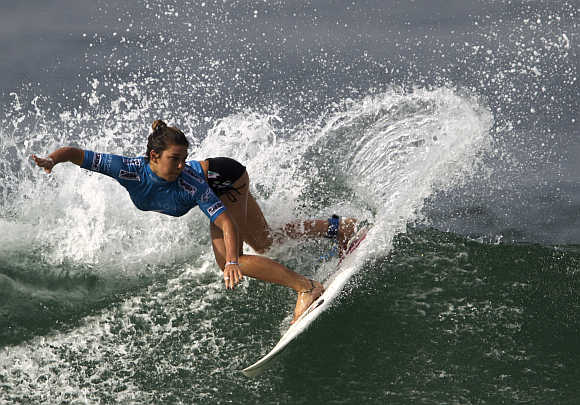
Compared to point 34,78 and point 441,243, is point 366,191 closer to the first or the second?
point 441,243

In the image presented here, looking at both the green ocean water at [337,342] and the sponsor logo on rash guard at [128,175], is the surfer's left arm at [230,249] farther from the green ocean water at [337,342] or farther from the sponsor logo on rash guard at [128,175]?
the green ocean water at [337,342]

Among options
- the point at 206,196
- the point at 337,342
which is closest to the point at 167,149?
the point at 206,196

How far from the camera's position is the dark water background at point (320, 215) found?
17.0ft

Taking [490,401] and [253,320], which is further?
[253,320]

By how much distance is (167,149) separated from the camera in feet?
16.4

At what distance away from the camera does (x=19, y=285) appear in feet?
20.2

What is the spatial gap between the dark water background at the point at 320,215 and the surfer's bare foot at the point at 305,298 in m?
0.18

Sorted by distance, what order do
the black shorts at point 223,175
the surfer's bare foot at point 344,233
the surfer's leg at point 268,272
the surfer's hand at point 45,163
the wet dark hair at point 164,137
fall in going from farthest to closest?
the surfer's bare foot at point 344,233
the black shorts at point 223,175
the surfer's leg at point 268,272
the wet dark hair at point 164,137
the surfer's hand at point 45,163

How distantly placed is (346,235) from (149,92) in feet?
19.7

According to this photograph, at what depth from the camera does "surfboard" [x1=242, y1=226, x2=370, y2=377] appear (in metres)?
5.09

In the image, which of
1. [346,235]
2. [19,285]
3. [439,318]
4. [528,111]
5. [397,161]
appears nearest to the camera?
[439,318]

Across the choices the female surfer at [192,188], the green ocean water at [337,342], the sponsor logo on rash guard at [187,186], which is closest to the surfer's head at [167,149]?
the female surfer at [192,188]

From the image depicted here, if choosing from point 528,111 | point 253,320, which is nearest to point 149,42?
point 528,111

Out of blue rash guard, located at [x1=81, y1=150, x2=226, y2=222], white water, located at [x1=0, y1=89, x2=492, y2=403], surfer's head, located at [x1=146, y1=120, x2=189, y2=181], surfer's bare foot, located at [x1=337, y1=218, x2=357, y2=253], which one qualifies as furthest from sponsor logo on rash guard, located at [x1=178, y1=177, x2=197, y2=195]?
surfer's bare foot, located at [x1=337, y1=218, x2=357, y2=253]
